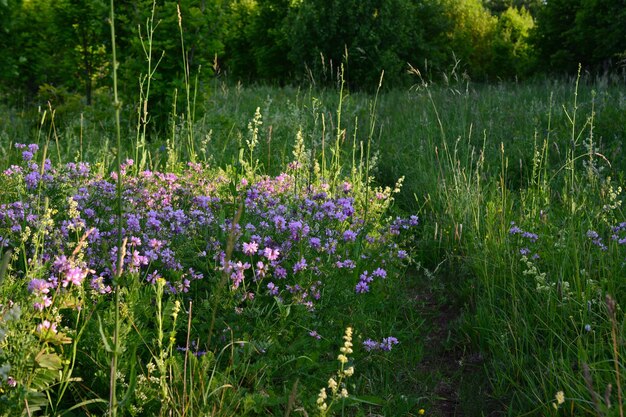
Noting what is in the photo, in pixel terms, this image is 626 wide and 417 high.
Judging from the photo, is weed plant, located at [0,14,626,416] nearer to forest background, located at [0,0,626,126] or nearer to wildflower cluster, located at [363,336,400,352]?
wildflower cluster, located at [363,336,400,352]

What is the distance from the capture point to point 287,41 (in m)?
17.0

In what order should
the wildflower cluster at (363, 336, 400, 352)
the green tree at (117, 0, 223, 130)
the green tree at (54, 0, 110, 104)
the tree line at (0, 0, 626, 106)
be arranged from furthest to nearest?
the green tree at (54, 0, 110, 104)
the tree line at (0, 0, 626, 106)
the green tree at (117, 0, 223, 130)
the wildflower cluster at (363, 336, 400, 352)

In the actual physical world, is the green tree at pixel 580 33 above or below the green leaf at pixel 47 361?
above

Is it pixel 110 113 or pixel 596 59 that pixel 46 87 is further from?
pixel 596 59

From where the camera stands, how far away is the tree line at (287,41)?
6477mm

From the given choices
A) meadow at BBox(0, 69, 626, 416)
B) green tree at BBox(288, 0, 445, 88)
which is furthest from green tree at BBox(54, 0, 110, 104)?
green tree at BBox(288, 0, 445, 88)

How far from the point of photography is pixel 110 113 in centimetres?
673

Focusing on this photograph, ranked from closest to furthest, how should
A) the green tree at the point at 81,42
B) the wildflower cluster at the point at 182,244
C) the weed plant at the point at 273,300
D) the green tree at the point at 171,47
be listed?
the weed plant at the point at 273,300 → the wildflower cluster at the point at 182,244 → the green tree at the point at 171,47 → the green tree at the point at 81,42

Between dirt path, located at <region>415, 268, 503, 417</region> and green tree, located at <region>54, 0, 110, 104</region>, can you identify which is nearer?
dirt path, located at <region>415, 268, 503, 417</region>

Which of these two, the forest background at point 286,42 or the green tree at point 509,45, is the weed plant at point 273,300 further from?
the green tree at point 509,45

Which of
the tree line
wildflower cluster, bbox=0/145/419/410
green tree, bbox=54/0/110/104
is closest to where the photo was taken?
wildflower cluster, bbox=0/145/419/410

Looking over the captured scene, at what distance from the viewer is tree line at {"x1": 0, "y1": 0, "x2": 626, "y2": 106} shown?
255 inches

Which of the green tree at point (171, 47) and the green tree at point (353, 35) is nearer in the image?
the green tree at point (171, 47)

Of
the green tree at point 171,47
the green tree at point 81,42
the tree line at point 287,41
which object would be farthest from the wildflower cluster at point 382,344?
the green tree at point 81,42
